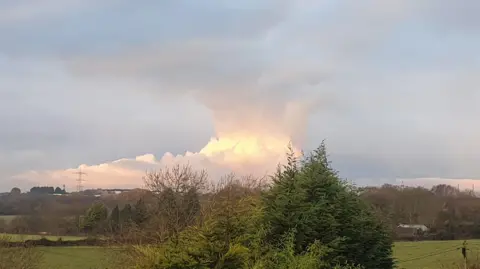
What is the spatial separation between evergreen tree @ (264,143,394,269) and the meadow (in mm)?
31289

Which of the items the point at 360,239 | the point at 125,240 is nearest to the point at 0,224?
the point at 125,240

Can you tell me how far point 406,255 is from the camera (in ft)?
213

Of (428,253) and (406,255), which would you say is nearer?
(406,255)

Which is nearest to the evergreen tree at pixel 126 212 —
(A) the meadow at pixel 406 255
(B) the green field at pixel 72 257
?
(A) the meadow at pixel 406 255

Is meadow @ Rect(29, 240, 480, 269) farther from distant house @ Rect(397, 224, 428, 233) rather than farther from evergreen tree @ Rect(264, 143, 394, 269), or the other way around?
evergreen tree @ Rect(264, 143, 394, 269)

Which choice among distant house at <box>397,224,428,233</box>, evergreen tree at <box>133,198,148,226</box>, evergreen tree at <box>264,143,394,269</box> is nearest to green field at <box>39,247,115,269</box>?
evergreen tree at <box>133,198,148,226</box>

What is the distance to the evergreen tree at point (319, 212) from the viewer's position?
1733 cm

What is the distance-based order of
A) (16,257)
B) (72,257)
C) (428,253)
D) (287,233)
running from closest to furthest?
(287,233), (16,257), (72,257), (428,253)

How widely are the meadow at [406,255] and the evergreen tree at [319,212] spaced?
103 ft

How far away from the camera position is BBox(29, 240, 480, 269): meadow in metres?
53.4

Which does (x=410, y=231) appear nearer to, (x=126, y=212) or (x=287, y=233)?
Answer: (x=126, y=212)

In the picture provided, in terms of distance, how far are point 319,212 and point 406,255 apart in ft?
169

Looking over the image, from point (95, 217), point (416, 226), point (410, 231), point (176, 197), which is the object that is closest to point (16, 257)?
point (176, 197)

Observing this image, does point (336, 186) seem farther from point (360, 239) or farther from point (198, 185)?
point (198, 185)
